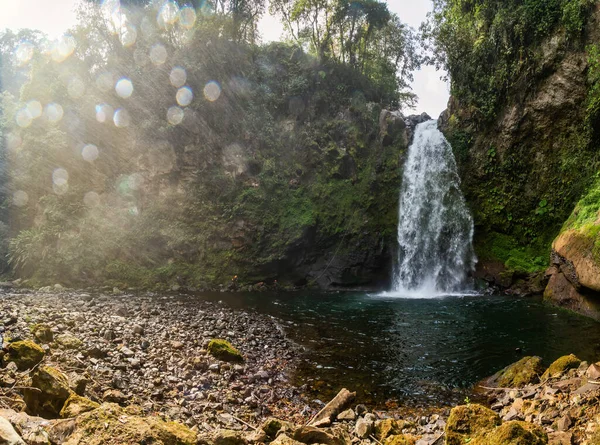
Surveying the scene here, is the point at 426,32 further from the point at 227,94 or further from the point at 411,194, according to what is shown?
the point at 227,94

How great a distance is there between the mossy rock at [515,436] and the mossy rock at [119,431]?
2.85 m

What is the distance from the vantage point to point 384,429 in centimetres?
510

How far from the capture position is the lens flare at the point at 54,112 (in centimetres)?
2325

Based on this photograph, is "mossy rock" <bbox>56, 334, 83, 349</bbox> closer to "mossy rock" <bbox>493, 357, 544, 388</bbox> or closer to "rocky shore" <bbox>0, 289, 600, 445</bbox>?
"rocky shore" <bbox>0, 289, 600, 445</bbox>

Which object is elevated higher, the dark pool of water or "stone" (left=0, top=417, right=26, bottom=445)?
"stone" (left=0, top=417, right=26, bottom=445)

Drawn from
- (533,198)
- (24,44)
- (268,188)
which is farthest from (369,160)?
(24,44)

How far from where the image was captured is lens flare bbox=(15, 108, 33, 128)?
23.7 m

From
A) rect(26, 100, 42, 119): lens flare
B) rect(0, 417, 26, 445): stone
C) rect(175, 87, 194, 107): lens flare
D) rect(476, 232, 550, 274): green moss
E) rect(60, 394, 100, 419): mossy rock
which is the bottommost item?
rect(60, 394, 100, 419): mossy rock

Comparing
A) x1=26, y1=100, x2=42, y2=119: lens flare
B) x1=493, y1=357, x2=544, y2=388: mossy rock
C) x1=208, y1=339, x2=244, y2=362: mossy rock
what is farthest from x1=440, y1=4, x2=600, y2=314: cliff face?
x1=26, y1=100, x2=42, y2=119: lens flare

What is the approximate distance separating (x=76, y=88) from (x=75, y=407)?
2554 centimetres

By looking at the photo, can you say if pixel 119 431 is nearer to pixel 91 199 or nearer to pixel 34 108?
pixel 91 199

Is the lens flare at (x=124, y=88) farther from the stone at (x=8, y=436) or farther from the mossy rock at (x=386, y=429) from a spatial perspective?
the stone at (x=8, y=436)

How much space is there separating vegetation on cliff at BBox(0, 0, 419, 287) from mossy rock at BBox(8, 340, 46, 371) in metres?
14.6

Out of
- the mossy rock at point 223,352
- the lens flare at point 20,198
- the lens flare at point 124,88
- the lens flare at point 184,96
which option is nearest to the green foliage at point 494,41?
the lens flare at point 184,96
